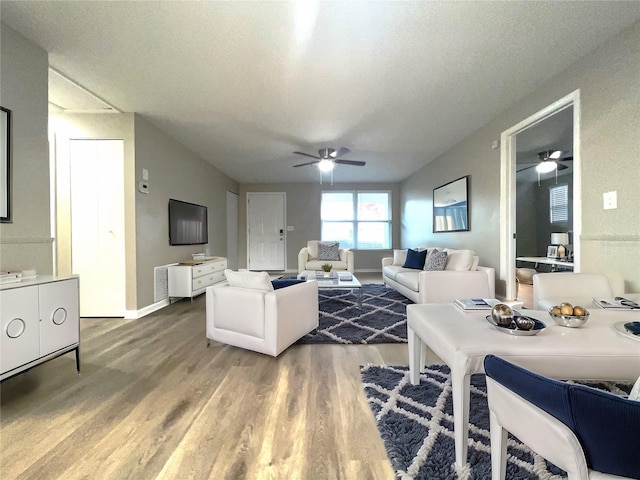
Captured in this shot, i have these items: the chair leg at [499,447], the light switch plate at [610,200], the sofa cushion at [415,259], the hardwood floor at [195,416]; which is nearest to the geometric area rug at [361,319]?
the hardwood floor at [195,416]

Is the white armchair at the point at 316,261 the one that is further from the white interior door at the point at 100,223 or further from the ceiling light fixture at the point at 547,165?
the ceiling light fixture at the point at 547,165

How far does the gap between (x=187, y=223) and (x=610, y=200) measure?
496cm

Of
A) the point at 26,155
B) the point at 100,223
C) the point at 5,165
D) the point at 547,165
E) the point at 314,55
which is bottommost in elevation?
the point at 100,223

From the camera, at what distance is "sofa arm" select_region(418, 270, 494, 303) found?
3.23 m

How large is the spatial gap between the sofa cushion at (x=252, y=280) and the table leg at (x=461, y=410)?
1458 millimetres

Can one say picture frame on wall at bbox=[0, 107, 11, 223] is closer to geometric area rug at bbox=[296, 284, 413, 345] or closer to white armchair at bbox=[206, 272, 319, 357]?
white armchair at bbox=[206, 272, 319, 357]

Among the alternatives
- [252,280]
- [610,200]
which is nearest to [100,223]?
[252,280]

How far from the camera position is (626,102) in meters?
2.05

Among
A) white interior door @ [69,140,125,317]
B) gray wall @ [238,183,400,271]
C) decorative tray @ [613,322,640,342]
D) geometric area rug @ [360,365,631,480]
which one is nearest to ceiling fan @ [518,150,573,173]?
gray wall @ [238,183,400,271]

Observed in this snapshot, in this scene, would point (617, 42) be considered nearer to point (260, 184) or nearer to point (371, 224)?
point (371, 224)

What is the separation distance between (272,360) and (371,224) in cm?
593

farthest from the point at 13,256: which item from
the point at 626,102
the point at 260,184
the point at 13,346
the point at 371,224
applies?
the point at 371,224

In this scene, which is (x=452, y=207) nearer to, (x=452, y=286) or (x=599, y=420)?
(x=452, y=286)

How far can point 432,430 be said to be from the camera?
1344mm
